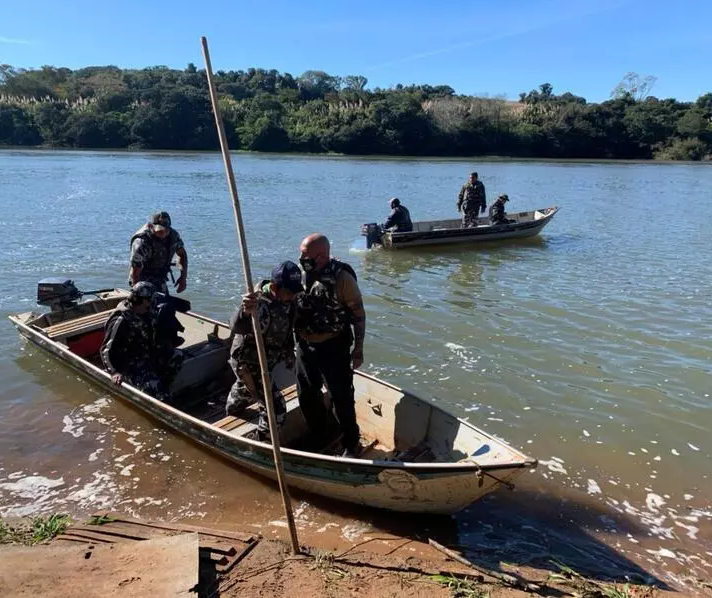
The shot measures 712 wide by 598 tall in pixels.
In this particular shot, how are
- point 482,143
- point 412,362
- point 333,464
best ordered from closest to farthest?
point 333,464 → point 412,362 → point 482,143

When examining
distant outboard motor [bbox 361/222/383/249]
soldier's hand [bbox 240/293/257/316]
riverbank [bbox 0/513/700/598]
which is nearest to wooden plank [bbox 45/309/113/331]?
riverbank [bbox 0/513/700/598]

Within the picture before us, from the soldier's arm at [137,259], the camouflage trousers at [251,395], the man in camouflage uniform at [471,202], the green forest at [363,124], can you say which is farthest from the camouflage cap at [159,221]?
the green forest at [363,124]

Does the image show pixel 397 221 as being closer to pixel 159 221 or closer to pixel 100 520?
pixel 159 221

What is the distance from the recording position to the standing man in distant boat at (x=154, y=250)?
7.50m

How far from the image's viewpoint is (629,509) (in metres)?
5.26

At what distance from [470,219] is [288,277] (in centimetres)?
1444

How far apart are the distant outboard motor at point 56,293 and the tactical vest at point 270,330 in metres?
5.39

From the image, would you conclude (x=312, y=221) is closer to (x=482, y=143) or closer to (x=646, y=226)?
(x=646, y=226)

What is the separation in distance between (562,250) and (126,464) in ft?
49.2

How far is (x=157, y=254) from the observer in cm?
781

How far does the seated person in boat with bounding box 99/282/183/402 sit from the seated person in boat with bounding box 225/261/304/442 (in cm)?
144

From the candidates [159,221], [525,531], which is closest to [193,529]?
[525,531]

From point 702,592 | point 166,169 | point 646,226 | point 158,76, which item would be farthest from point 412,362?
point 158,76

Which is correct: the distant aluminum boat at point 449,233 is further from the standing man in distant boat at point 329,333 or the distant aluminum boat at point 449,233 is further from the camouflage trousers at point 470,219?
the standing man in distant boat at point 329,333
